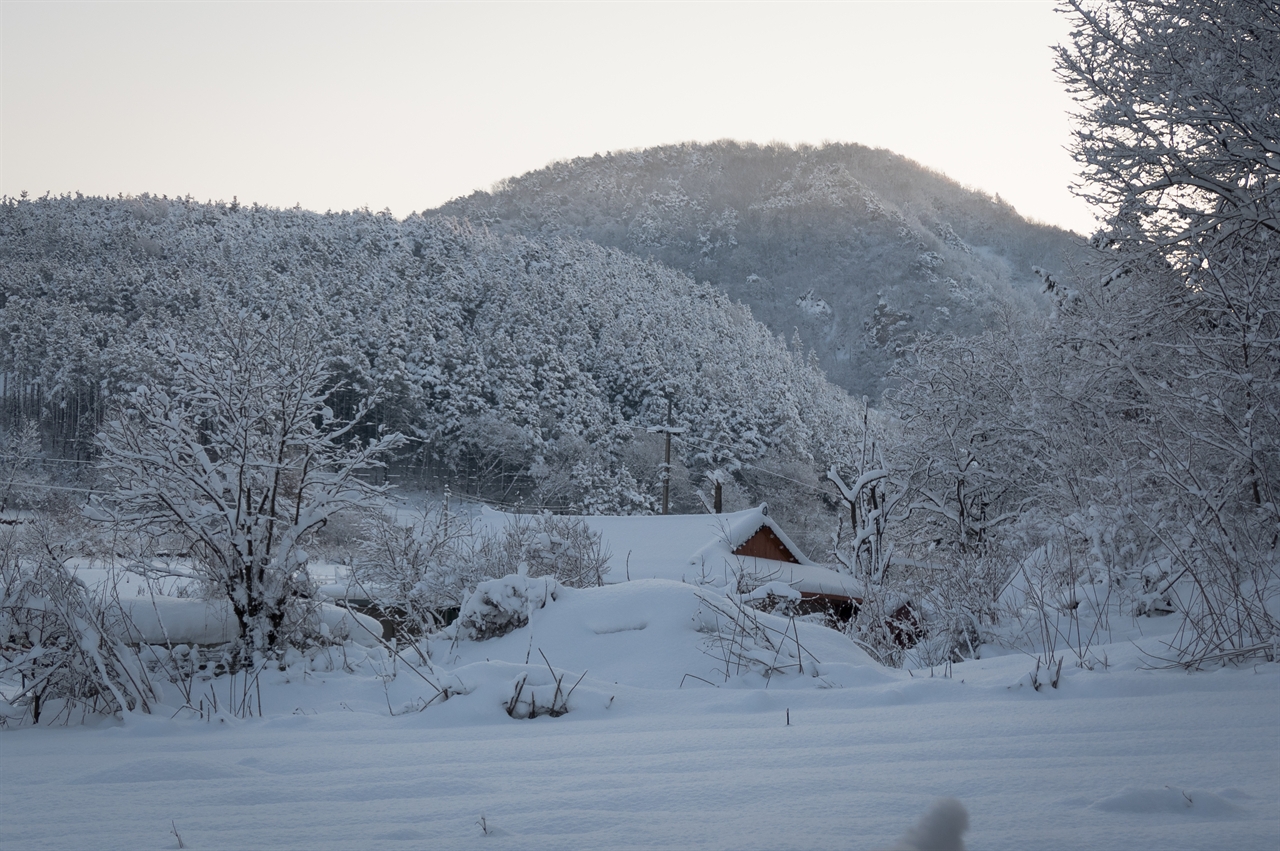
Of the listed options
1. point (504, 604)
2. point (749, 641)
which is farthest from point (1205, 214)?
point (504, 604)

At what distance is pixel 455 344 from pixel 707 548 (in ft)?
135

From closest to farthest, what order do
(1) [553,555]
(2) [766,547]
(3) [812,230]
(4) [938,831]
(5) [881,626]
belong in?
(4) [938,831]
(5) [881,626]
(1) [553,555]
(2) [766,547]
(3) [812,230]

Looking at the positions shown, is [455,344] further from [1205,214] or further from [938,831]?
A: [938,831]

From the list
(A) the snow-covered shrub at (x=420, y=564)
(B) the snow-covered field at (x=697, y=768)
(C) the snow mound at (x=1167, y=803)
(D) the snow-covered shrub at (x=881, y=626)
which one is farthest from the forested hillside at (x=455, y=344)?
(C) the snow mound at (x=1167, y=803)

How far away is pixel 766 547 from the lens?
29672mm

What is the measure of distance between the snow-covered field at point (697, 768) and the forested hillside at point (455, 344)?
41.7 metres

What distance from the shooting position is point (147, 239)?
256 ft

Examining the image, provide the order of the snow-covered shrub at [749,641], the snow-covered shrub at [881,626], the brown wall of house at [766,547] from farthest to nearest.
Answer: the brown wall of house at [766,547] < the snow-covered shrub at [881,626] < the snow-covered shrub at [749,641]

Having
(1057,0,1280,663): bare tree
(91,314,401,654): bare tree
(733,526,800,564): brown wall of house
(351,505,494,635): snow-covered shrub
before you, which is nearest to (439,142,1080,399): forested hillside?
(733,526,800,564): brown wall of house

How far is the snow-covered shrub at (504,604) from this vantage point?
7.67m

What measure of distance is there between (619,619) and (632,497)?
45241 millimetres

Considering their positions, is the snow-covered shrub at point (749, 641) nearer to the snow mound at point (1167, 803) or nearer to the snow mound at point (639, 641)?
the snow mound at point (639, 641)

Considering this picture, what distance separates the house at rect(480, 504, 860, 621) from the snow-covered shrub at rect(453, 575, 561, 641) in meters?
15.2

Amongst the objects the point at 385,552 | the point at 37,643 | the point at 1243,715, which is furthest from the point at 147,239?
the point at 1243,715
